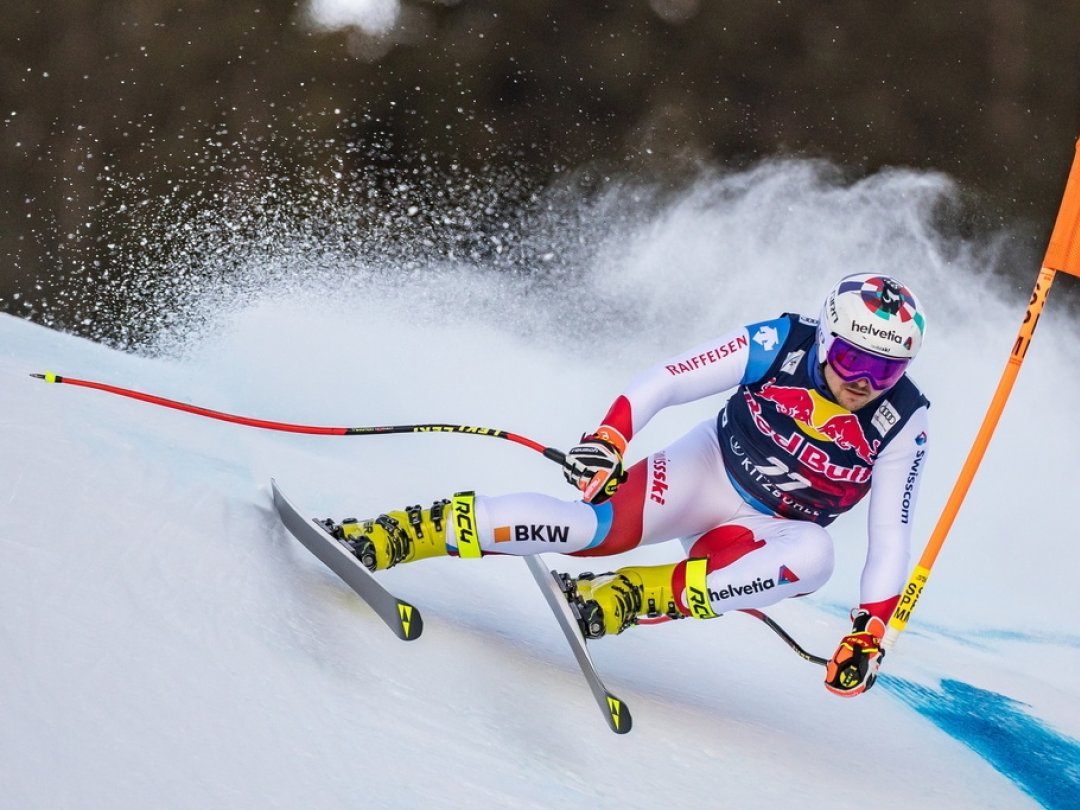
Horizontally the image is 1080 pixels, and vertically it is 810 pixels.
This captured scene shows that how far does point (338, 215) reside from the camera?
5.29 meters

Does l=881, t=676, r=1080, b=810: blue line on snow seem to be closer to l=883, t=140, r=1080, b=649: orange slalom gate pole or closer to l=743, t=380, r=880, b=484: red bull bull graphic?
l=883, t=140, r=1080, b=649: orange slalom gate pole

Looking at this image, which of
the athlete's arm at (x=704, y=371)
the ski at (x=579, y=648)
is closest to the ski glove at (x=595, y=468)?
the athlete's arm at (x=704, y=371)

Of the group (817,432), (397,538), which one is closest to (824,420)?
(817,432)

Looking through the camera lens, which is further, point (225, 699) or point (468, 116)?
point (468, 116)

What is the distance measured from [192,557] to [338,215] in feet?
10.2

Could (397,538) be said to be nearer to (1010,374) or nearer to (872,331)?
(872,331)

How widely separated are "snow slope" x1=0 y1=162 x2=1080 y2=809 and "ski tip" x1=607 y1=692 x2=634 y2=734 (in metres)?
0.04

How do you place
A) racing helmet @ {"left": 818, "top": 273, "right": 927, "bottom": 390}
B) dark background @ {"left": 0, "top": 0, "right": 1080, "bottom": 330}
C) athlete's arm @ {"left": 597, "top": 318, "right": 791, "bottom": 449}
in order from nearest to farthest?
racing helmet @ {"left": 818, "top": 273, "right": 927, "bottom": 390} < athlete's arm @ {"left": 597, "top": 318, "right": 791, "bottom": 449} < dark background @ {"left": 0, "top": 0, "right": 1080, "bottom": 330}

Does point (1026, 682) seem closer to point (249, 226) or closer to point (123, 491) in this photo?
point (123, 491)

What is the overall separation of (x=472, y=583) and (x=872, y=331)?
1371mm

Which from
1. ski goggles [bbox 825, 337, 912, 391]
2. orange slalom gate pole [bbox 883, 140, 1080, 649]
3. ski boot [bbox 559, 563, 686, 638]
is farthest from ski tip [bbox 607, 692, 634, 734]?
ski goggles [bbox 825, 337, 912, 391]

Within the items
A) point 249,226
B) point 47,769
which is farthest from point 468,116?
point 47,769

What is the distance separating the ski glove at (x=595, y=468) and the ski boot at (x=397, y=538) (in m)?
0.34

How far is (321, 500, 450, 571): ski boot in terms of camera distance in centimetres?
255
